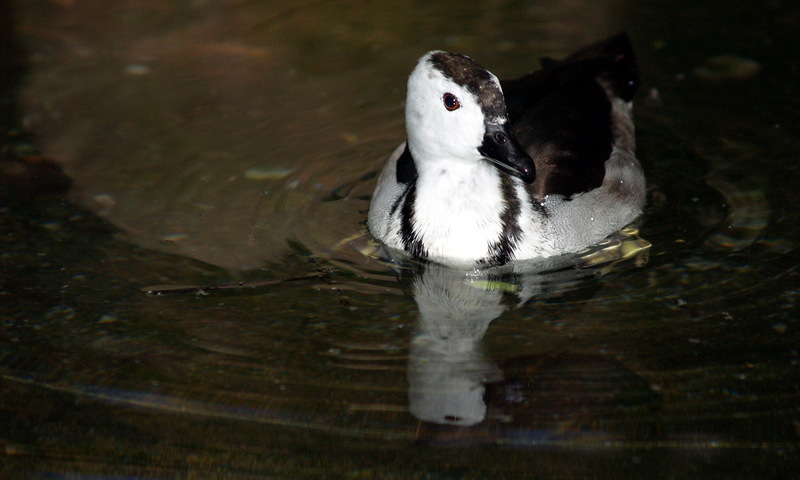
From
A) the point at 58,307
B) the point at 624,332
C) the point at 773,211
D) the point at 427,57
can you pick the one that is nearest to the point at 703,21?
the point at 773,211

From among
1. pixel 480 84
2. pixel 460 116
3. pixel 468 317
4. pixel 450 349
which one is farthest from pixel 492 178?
pixel 450 349

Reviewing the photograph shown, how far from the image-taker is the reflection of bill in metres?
4.50

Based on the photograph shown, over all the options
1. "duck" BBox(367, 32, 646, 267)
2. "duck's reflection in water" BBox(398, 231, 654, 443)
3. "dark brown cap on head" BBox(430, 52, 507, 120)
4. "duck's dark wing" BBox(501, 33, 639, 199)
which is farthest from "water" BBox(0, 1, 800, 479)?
"dark brown cap on head" BBox(430, 52, 507, 120)

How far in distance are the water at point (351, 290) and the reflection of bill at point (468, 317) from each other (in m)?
0.02

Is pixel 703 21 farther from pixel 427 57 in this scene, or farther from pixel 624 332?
pixel 624 332

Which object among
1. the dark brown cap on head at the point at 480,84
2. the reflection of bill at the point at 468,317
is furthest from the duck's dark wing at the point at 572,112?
the dark brown cap on head at the point at 480,84

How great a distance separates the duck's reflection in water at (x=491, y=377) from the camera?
4.35 metres

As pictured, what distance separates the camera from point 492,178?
18.9ft

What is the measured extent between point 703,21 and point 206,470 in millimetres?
6669

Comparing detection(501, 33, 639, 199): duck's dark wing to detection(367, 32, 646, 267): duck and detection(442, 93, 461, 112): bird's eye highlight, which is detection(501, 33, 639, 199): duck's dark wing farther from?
detection(442, 93, 461, 112): bird's eye highlight

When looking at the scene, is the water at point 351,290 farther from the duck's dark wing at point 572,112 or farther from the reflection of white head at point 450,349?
the duck's dark wing at point 572,112

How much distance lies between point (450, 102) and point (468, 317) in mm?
1221

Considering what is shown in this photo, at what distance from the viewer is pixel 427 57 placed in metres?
5.70

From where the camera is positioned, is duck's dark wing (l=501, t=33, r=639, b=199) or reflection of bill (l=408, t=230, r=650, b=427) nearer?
reflection of bill (l=408, t=230, r=650, b=427)
